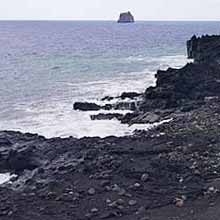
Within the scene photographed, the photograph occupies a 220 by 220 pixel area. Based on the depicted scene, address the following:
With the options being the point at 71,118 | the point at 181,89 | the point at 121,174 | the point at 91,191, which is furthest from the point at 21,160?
the point at 181,89

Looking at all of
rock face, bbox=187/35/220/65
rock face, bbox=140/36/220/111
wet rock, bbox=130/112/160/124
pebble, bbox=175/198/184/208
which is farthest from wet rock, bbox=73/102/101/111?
pebble, bbox=175/198/184/208

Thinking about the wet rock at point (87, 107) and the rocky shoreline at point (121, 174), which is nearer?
the rocky shoreline at point (121, 174)

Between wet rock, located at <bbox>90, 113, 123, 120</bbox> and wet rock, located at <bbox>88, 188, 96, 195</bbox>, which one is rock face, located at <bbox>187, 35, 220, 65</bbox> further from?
wet rock, located at <bbox>88, 188, 96, 195</bbox>

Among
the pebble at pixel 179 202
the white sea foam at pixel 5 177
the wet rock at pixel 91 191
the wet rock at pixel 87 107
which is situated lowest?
the wet rock at pixel 87 107

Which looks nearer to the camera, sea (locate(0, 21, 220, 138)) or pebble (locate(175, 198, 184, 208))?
pebble (locate(175, 198, 184, 208))

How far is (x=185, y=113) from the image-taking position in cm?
3066

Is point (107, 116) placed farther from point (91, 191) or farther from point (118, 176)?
point (91, 191)

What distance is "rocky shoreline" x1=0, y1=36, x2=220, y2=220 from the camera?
55.0ft

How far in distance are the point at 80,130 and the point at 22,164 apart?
7.90 m

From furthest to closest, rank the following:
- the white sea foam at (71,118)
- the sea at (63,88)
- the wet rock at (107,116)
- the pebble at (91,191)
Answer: the wet rock at (107,116)
the sea at (63,88)
the white sea foam at (71,118)
the pebble at (91,191)

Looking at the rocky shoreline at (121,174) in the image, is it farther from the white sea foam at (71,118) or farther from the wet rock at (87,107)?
the wet rock at (87,107)

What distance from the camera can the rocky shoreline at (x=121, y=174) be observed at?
16750 mm

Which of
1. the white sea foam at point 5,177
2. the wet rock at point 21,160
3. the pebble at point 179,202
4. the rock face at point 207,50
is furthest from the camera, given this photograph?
the rock face at point 207,50

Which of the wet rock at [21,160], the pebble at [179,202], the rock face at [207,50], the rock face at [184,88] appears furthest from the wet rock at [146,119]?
the rock face at [207,50]
